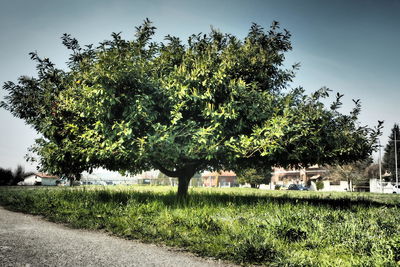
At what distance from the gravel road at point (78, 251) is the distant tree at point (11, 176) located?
3718cm

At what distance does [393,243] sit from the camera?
15.6 feet

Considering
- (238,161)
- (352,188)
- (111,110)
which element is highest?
(111,110)

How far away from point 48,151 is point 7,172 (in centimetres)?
3418

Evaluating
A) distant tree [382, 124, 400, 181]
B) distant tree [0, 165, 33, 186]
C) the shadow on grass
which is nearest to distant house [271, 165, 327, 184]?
distant tree [382, 124, 400, 181]

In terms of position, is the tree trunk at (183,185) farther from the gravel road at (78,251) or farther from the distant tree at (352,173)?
the distant tree at (352,173)

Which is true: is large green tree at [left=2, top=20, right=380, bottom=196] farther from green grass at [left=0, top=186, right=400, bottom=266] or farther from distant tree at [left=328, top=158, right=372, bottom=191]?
distant tree at [left=328, top=158, right=372, bottom=191]

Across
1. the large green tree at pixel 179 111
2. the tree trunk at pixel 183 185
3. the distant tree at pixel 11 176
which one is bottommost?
the distant tree at pixel 11 176

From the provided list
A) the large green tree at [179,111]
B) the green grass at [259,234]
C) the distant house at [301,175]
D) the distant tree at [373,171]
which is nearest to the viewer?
the green grass at [259,234]

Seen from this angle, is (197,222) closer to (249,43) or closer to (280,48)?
(249,43)

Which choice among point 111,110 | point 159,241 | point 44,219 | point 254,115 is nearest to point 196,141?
point 254,115

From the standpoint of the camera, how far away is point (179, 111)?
10562 mm

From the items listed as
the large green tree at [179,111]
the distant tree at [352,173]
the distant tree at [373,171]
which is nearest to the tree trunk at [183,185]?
the large green tree at [179,111]

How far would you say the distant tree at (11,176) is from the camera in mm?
37750

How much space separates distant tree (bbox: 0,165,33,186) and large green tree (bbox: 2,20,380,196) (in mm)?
31011
